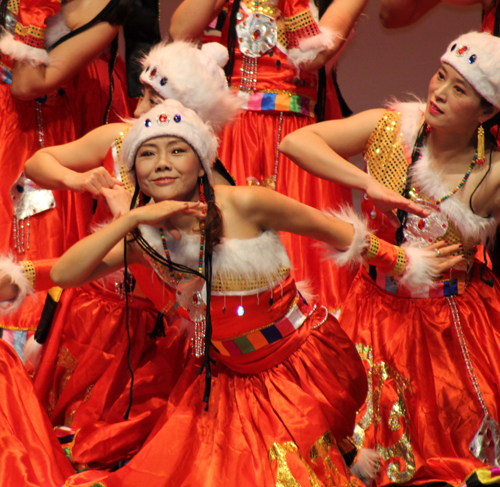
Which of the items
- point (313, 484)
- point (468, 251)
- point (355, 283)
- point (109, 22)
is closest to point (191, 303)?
point (313, 484)

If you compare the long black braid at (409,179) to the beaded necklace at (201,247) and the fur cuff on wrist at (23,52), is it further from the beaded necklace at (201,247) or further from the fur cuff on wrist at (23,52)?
the fur cuff on wrist at (23,52)

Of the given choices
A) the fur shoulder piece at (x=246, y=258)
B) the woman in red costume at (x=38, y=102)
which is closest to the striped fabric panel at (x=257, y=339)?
the fur shoulder piece at (x=246, y=258)

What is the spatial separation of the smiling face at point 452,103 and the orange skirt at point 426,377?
0.51 m

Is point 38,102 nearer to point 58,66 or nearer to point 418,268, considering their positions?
point 58,66

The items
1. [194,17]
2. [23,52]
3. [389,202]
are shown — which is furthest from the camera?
[194,17]

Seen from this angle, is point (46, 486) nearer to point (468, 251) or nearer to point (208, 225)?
point (208, 225)

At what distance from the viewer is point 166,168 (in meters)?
1.94

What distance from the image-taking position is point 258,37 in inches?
110

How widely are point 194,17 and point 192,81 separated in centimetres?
59

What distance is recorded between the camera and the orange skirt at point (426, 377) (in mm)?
2182

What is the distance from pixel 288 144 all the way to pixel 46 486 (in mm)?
1206

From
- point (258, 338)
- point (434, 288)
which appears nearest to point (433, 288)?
point (434, 288)

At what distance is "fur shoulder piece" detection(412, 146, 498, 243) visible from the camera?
229 centimetres

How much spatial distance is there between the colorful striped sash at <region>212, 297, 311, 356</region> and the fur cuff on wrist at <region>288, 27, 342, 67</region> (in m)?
1.07
